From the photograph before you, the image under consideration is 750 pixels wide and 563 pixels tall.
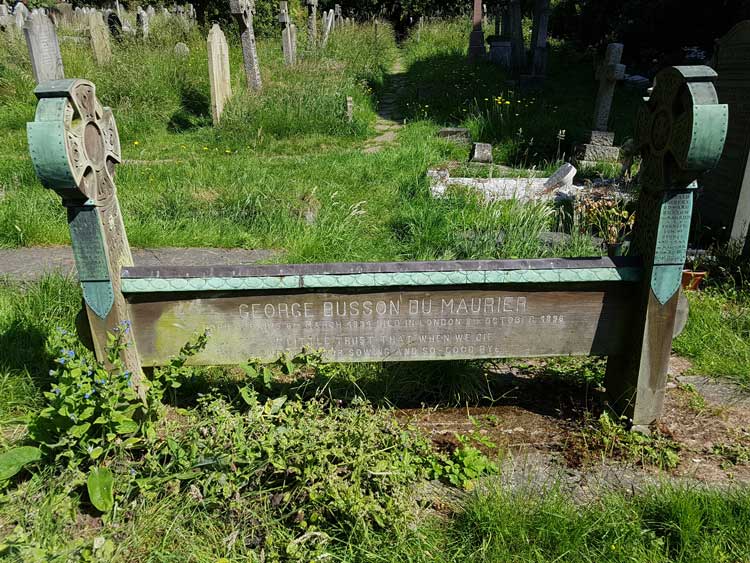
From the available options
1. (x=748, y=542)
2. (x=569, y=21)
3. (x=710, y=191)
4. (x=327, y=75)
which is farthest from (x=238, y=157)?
(x=569, y=21)

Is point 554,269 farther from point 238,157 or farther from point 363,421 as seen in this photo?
point 238,157

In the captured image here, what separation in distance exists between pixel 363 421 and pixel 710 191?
4383mm

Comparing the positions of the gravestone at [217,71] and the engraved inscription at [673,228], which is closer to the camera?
the engraved inscription at [673,228]

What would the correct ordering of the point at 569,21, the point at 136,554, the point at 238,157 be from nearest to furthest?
the point at 136,554
the point at 238,157
the point at 569,21

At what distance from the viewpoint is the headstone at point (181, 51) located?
11609 millimetres

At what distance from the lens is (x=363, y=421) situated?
2.45 m

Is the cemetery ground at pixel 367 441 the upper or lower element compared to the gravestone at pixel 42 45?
lower

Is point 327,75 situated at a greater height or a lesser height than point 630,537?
greater

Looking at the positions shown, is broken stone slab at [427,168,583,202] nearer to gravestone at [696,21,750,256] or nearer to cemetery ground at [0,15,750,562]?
cemetery ground at [0,15,750,562]

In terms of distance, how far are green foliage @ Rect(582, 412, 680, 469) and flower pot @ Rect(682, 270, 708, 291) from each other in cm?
191

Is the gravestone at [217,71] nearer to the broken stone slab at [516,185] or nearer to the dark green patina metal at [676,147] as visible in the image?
the broken stone slab at [516,185]

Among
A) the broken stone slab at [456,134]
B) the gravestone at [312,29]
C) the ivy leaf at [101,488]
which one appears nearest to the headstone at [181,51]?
the gravestone at [312,29]

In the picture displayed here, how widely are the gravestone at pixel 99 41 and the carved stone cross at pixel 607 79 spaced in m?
8.54

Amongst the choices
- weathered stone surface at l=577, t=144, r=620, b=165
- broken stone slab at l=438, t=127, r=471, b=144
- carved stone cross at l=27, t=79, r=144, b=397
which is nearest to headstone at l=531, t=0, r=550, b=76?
broken stone slab at l=438, t=127, r=471, b=144
